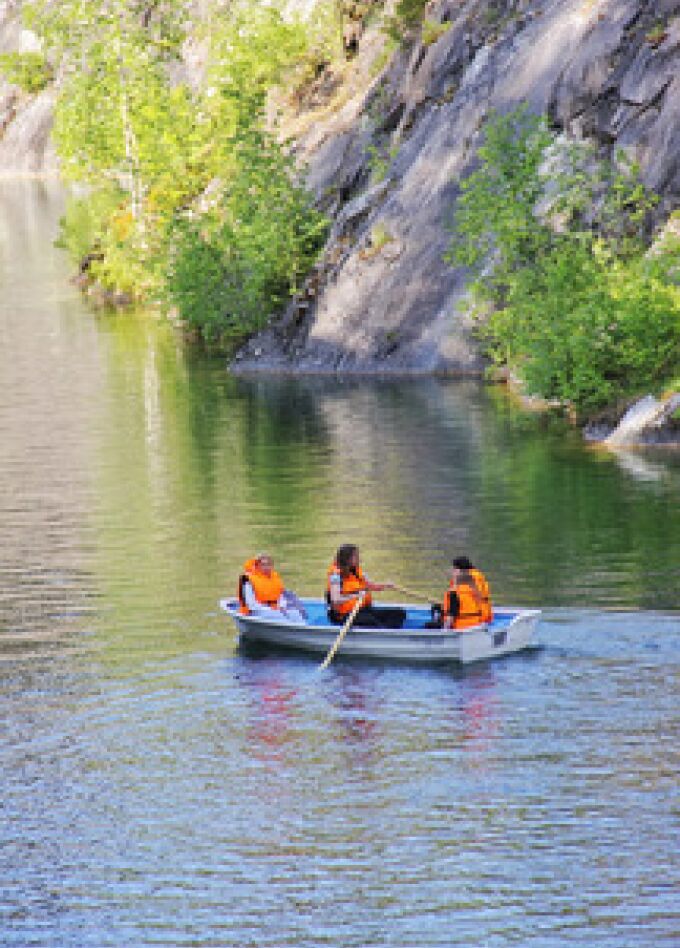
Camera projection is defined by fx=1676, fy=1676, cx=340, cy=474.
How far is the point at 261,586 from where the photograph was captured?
3197cm

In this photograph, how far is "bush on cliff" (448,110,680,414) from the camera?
48.5 m

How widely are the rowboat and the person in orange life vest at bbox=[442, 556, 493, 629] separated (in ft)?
1.01

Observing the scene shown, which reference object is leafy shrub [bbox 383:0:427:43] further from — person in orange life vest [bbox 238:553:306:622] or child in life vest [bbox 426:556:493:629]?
child in life vest [bbox 426:556:493:629]

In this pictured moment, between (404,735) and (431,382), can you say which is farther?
(431,382)

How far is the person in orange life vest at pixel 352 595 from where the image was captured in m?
31.0

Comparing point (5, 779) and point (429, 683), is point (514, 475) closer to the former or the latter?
point (429, 683)

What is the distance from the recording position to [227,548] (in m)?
39.1

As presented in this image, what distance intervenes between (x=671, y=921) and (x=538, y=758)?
17.6 ft

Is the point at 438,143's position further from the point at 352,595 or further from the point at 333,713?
the point at 333,713

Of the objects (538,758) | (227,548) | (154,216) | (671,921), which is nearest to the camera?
(671,921)

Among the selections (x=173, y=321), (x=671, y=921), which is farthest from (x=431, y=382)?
(x=671, y=921)

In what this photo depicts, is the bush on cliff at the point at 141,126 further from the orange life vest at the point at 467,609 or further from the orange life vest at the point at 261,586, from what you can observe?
the orange life vest at the point at 467,609

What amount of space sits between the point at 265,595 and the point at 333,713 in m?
4.55

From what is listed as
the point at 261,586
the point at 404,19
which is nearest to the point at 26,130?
the point at 404,19
